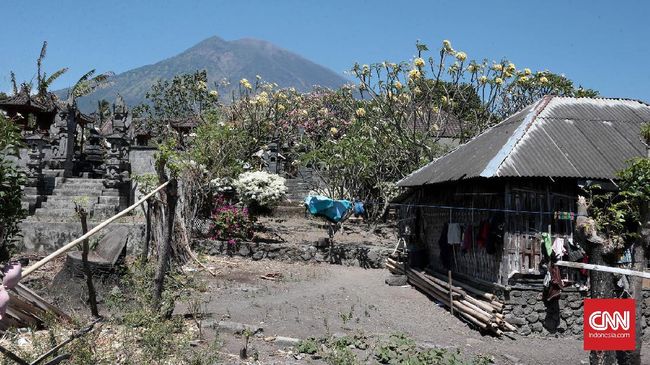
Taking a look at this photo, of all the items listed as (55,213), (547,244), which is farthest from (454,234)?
(55,213)

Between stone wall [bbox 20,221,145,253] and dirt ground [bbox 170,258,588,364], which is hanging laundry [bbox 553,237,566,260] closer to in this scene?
dirt ground [bbox 170,258,588,364]

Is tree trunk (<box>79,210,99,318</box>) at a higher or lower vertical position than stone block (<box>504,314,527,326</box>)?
higher

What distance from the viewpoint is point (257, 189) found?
20.6 meters

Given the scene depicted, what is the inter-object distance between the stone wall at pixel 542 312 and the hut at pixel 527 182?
0.05 metres

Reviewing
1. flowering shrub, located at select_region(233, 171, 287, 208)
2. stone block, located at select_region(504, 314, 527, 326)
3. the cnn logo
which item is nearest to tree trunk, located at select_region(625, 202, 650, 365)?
the cnn logo

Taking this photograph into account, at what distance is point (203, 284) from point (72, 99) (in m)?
15.3

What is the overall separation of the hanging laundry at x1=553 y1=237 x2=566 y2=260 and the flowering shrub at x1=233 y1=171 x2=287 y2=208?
37.2 feet

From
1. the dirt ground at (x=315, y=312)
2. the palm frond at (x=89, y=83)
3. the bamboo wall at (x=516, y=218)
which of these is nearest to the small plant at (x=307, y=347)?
the dirt ground at (x=315, y=312)

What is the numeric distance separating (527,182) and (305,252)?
29.1ft

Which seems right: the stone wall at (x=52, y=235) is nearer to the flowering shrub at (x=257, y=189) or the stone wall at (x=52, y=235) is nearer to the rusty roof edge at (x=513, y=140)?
the flowering shrub at (x=257, y=189)

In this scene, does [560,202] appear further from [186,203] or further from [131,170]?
[131,170]

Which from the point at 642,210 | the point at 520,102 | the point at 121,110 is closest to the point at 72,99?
the point at 121,110

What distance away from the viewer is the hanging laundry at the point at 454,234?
13945 mm

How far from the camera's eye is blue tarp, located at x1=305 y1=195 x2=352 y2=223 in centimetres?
1944
